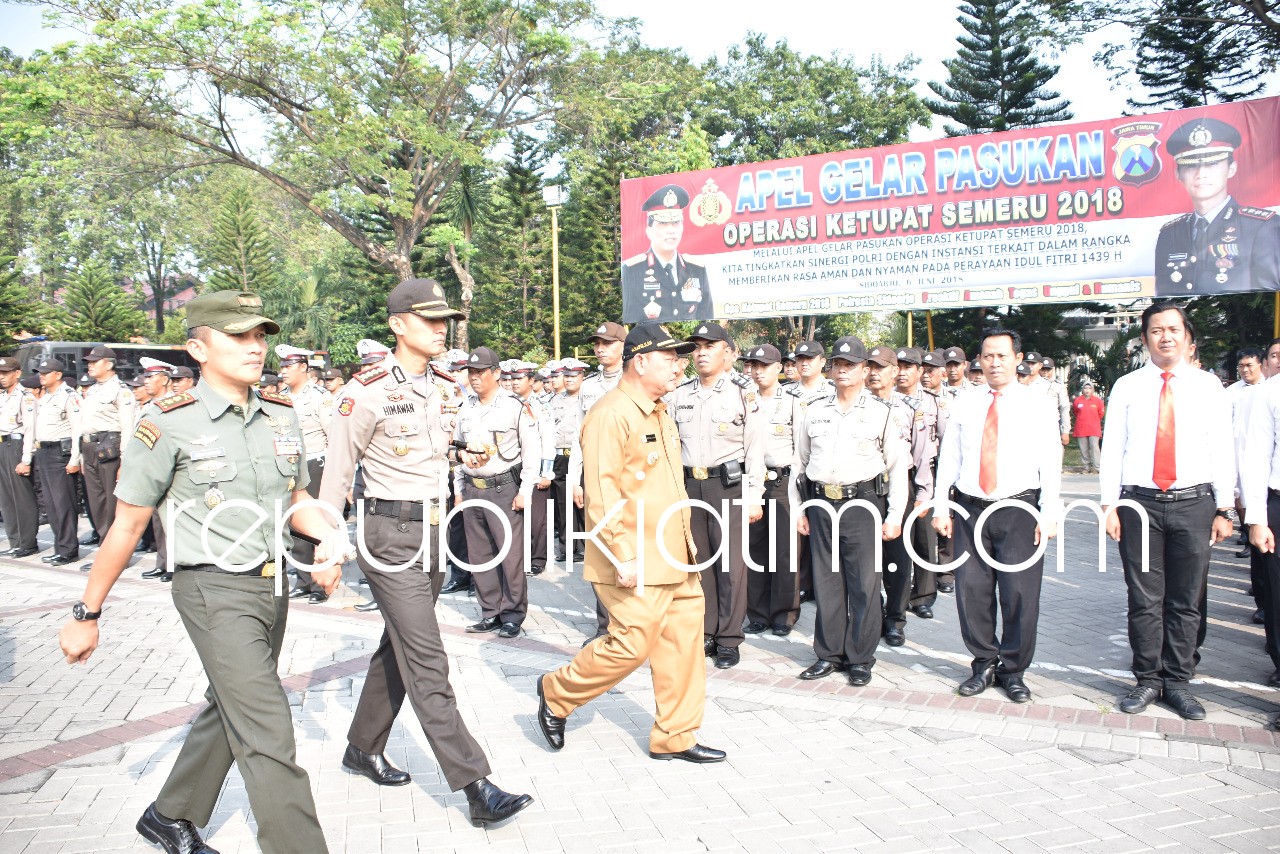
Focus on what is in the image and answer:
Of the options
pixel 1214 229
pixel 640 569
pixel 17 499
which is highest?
pixel 1214 229

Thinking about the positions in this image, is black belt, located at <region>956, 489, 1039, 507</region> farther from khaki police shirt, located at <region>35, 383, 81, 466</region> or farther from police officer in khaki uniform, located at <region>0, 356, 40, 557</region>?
police officer in khaki uniform, located at <region>0, 356, 40, 557</region>

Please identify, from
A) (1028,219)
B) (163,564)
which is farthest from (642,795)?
(1028,219)

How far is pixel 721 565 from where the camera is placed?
20.2ft

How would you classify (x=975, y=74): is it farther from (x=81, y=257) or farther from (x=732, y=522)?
(x=81, y=257)

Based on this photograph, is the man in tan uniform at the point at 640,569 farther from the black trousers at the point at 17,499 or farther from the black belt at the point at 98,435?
the black trousers at the point at 17,499

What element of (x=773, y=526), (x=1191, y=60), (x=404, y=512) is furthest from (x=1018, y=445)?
(x=1191, y=60)

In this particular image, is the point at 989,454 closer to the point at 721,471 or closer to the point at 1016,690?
the point at 1016,690

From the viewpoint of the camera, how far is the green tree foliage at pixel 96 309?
33.9 m

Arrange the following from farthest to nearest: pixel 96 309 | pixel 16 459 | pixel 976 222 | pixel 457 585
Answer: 1. pixel 96 309
2. pixel 976 222
3. pixel 16 459
4. pixel 457 585

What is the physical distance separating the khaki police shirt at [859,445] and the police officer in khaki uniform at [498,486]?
2.21 meters

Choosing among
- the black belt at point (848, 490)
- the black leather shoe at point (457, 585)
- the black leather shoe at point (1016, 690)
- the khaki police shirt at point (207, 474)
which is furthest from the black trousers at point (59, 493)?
the black leather shoe at point (1016, 690)

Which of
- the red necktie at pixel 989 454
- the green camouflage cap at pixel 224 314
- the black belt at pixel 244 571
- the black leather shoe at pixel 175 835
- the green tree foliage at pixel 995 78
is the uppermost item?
the green tree foliage at pixel 995 78

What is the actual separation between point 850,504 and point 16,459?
9.48m

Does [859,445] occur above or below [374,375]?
below
